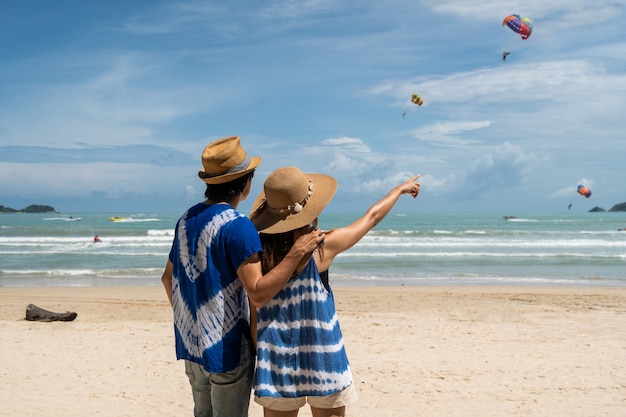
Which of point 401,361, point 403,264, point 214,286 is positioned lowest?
A: point 401,361

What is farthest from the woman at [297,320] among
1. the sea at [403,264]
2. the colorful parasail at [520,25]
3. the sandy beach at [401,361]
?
the colorful parasail at [520,25]

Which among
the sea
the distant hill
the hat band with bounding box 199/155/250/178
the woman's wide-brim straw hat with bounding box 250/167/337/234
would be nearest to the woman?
the woman's wide-brim straw hat with bounding box 250/167/337/234

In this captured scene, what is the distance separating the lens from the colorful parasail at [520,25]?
18047 mm

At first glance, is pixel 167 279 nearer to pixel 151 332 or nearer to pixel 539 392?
pixel 539 392

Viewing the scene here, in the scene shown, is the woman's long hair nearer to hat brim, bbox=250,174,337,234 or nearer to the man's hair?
hat brim, bbox=250,174,337,234

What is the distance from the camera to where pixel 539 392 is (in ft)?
15.6

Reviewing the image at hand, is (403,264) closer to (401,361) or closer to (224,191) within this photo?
(401,361)

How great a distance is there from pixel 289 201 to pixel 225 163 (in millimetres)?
262

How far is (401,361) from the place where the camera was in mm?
5719

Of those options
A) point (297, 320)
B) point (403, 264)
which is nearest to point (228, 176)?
point (297, 320)

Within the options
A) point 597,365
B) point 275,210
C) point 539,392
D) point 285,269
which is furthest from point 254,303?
point 597,365

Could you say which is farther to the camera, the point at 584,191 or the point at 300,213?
the point at 584,191

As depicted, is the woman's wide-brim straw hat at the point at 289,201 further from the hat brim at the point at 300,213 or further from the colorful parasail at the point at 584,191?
the colorful parasail at the point at 584,191

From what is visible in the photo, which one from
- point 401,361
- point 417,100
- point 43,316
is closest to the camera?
point 401,361
